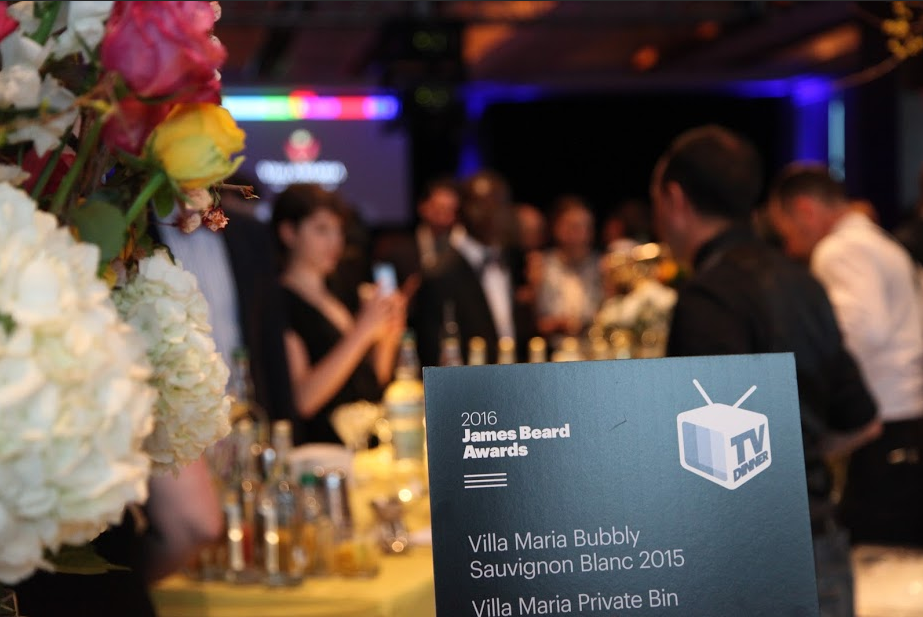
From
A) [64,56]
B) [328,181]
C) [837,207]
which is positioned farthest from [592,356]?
[328,181]

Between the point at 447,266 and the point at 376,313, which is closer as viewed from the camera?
the point at 376,313

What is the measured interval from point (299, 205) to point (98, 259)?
9.47 ft

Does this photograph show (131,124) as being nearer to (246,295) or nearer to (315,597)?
(315,597)

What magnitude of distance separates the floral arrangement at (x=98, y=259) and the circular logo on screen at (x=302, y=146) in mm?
9015

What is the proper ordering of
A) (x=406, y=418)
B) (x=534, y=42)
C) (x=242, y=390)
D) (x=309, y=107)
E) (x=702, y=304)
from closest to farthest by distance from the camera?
(x=702, y=304) < (x=242, y=390) < (x=406, y=418) < (x=534, y=42) < (x=309, y=107)

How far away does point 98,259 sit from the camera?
2.41ft

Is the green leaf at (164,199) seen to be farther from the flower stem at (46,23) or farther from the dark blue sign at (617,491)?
the dark blue sign at (617,491)

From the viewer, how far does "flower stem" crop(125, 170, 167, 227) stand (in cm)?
77

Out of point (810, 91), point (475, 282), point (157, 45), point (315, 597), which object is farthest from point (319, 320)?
point (810, 91)

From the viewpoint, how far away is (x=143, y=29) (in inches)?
28.3

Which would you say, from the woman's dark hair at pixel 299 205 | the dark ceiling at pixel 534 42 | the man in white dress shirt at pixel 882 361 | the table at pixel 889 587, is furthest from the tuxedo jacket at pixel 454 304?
the dark ceiling at pixel 534 42

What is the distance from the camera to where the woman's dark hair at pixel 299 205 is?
359 centimetres

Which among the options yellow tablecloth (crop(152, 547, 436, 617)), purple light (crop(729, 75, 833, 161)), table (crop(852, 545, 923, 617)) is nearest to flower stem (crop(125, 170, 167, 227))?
→ yellow tablecloth (crop(152, 547, 436, 617))

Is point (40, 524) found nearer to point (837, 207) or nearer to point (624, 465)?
point (624, 465)
